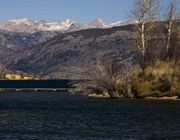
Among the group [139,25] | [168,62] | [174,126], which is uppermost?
[139,25]

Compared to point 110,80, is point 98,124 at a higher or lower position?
lower

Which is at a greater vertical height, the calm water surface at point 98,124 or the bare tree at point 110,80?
the bare tree at point 110,80

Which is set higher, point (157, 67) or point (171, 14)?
point (171, 14)

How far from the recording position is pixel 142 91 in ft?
295

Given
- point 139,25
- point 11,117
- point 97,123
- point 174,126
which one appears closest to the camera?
point 174,126

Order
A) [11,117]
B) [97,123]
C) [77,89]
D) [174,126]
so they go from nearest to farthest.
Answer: [174,126] → [97,123] → [11,117] → [77,89]

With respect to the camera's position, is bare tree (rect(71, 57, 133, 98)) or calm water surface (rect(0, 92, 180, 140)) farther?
bare tree (rect(71, 57, 133, 98))

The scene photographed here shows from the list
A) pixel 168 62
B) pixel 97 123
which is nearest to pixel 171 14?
pixel 168 62

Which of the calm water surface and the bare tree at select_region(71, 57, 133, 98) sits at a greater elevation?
the bare tree at select_region(71, 57, 133, 98)

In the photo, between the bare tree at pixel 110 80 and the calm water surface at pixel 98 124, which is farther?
the bare tree at pixel 110 80

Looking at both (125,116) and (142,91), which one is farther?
(142,91)

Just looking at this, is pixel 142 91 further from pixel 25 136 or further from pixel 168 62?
pixel 25 136

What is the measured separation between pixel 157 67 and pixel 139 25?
61.9 feet

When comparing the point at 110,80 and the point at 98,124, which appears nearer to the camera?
the point at 98,124
